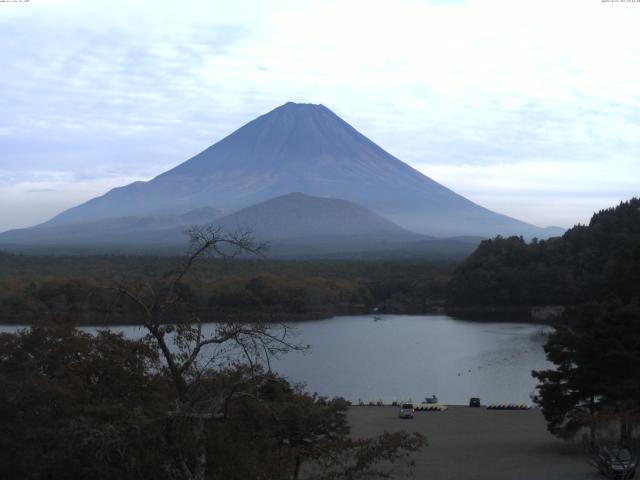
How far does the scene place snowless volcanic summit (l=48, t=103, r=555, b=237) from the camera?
131 metres

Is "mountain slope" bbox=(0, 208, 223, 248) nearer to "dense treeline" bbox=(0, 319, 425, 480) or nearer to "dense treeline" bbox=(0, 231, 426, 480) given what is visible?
"dense treeline" bbox=(0, 319, 425, 480)

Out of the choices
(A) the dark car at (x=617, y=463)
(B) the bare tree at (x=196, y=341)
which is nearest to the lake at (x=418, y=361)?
(A) the dark car at (x=617, y=463)

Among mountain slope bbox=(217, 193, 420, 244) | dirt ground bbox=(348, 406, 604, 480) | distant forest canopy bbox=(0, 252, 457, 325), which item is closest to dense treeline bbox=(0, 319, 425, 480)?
dirt ground bbox=(348, 406, 604, 480)

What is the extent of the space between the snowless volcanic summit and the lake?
95.0 m

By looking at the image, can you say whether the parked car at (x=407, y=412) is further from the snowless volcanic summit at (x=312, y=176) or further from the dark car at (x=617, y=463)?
Result: the snowless volcanic summit at (x=312, y=176)

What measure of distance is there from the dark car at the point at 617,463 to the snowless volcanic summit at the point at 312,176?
117 meters

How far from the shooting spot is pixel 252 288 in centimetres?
4078

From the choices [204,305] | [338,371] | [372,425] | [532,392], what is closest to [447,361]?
[338,371]

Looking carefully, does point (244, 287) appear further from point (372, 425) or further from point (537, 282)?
point (372, 425)

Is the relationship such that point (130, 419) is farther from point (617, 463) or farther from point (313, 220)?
point (313, 220)

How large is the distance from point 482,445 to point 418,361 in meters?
11.6

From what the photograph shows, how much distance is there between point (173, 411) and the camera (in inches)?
205

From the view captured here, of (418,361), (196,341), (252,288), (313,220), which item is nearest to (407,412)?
(418,361)

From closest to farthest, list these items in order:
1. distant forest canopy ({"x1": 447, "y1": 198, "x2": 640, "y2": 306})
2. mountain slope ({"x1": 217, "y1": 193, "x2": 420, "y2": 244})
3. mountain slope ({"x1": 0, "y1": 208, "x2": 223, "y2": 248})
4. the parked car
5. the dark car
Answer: the dark car
the parked car
distant forest canopy ({"x1": 447, "y1": 198, "x2": 640, "y2": 306})
mountain slope ({"x1": 0, "y1": 208, "x2": 223, "y2": 248})
mountain slope ({"x1": 217, "y1": 193, "x2": 420, "y2": 244})
